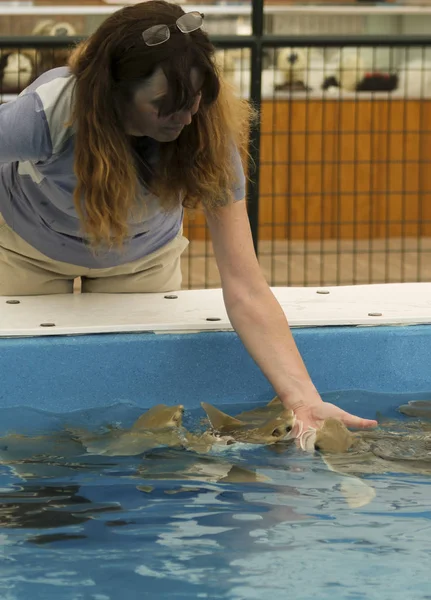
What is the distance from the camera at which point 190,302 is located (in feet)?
8.09

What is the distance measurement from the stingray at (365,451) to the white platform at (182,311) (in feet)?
1.29

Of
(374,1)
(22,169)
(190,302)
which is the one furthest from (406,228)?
(22,169)

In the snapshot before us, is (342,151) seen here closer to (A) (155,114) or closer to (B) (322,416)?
(B) (322,416)

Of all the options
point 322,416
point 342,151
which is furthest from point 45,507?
point 342,151

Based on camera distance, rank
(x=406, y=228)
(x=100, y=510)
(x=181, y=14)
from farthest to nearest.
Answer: (x=406, y=228) < (x=181, y=14) < (x=100, y=510)

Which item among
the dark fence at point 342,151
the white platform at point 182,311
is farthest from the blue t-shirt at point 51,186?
the dark fence at point 342,151

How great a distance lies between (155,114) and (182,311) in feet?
2.09

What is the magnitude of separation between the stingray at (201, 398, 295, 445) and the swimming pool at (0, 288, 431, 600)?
0.04 metres

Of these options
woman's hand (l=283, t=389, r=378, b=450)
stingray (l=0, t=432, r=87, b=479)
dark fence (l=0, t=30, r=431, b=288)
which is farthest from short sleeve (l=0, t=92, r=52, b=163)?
dark fence (l=0, t=30, r=431, b=288)

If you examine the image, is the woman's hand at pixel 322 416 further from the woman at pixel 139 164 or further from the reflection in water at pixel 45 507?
the reflection in water at pixel 45 507

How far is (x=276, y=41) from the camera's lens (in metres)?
3.29

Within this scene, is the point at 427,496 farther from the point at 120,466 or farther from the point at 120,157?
the point at 120,157

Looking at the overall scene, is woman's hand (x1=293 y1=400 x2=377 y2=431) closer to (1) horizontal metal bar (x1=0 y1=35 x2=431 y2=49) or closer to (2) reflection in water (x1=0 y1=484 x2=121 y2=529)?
(2) reflection in water (x1=0 y1=484 x2=121 y2=529)

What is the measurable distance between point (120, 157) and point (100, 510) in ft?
2.03
